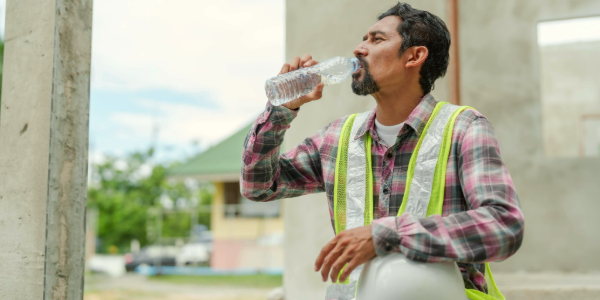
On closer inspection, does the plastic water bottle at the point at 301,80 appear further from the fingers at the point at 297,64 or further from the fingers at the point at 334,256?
the fingers at the point at 334,256

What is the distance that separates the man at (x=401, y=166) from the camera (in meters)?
1.46

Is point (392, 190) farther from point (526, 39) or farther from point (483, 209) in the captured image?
point (526, 39)

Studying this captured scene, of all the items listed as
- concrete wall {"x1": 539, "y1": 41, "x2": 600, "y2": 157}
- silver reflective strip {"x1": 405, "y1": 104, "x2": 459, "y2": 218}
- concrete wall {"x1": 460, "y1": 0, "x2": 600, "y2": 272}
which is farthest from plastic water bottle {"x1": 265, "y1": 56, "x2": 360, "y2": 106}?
concrete wall {"x1": 539, "y1": 41, "x2": 600, "y2": 157}

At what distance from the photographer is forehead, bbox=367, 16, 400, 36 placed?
2039 millimetres

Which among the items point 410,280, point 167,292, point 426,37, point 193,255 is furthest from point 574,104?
point 193,255

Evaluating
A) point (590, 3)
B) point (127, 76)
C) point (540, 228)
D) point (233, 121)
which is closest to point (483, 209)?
point (540, 228)

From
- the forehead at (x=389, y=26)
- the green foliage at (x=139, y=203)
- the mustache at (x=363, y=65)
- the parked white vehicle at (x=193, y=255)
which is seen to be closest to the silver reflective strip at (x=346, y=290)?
the mustache at (x=363, y=65)

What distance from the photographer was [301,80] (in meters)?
2.12

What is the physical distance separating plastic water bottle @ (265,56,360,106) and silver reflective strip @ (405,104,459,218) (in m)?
0.39

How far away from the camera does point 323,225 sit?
12.8 ft

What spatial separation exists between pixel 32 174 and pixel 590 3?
15.8ft

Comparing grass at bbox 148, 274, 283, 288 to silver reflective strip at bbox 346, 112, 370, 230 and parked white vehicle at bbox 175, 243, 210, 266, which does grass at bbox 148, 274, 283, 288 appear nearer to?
parked white vehicle at bbox 175, 243, 210, 266

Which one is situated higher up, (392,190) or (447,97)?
(447,97)

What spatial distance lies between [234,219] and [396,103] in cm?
1752
